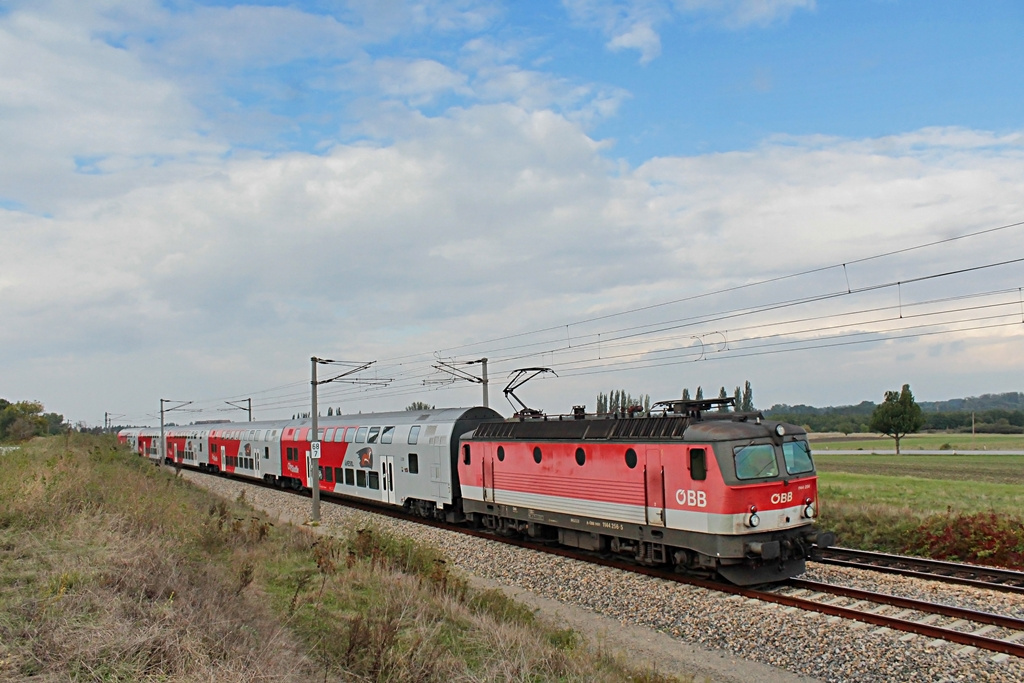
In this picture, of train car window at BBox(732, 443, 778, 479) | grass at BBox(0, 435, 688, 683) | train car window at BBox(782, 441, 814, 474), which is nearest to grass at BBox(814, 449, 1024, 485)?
train car window at BBox(782, 441, 814, 474)

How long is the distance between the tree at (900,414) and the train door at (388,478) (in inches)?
1635

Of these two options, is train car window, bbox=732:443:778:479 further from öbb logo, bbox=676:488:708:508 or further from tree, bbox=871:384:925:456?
tree, bbox=871:384:925:456

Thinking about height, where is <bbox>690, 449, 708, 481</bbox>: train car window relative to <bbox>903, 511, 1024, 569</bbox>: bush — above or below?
above

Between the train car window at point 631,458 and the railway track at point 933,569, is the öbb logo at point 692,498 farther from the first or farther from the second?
the railway track at point 933,569

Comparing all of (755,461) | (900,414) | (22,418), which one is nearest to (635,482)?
(755,461)

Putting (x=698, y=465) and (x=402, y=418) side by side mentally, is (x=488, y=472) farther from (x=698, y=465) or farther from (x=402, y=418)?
(x=698, y=465)

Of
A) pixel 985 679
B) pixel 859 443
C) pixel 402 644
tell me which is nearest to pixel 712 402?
pixel 985 679

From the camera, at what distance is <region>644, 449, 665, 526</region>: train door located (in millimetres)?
14500

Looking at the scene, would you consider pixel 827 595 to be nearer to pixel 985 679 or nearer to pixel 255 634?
pixel 985 679

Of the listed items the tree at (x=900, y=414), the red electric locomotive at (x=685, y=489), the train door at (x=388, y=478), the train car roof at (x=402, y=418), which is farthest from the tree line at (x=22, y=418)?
the tree at (x=900, y=414)

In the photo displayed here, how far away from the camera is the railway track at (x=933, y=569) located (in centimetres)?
1343

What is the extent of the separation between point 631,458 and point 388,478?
43.8ft

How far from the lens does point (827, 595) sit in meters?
12.8

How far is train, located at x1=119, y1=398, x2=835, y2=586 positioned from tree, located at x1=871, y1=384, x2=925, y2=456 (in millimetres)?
40386
